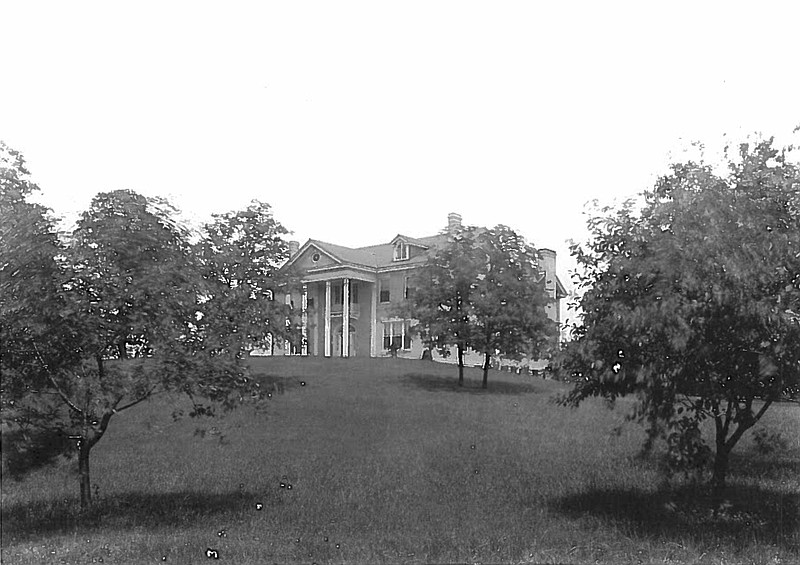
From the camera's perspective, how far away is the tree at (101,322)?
738cm

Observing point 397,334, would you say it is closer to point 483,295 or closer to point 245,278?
point 483,295

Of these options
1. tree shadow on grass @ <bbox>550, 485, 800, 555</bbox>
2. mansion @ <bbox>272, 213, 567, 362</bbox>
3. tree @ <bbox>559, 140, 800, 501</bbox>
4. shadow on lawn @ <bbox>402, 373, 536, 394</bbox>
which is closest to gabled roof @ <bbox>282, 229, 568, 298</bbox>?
mansion @ <bbox>272, 213, 567, 362</bbox>

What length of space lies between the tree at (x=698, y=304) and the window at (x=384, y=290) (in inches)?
95.3

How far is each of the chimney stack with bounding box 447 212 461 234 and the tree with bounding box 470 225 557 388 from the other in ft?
0.86

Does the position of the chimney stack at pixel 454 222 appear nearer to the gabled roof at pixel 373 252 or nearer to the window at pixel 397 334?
the gabled roof at pixel 373 252

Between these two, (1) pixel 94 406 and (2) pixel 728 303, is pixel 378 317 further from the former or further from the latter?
(2) pixel 728 303

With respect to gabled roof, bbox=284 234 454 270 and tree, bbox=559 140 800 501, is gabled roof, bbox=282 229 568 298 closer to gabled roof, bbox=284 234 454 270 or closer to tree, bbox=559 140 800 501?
gabled roof, bbox=284 234 454 270

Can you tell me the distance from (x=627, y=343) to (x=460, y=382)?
8.56 feet

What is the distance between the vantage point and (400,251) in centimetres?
932

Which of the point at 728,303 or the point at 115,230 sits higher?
the point at 115,230

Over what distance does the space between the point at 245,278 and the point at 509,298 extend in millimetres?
2881

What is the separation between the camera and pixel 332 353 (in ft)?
30.4

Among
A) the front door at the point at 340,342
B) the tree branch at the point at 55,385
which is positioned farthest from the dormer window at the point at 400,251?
the tree branch at the point at 55,385

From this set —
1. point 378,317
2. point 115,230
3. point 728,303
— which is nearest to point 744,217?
point 728,303
